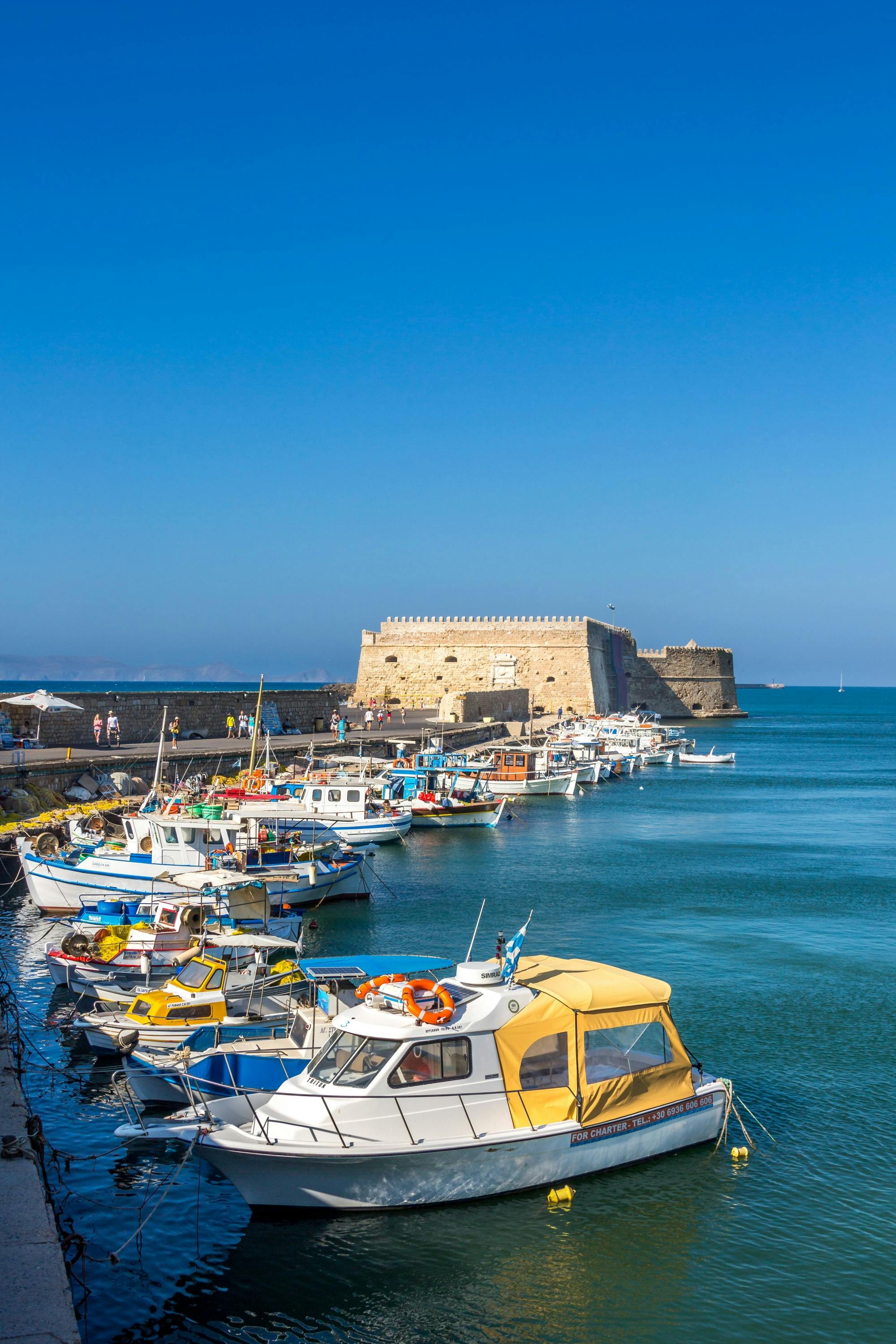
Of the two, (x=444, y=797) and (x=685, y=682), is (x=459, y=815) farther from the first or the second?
(x=685, y=682)

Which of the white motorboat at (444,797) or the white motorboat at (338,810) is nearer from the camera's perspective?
the white motorboat at (338,810)

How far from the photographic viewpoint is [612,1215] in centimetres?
910

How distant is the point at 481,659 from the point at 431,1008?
55728mm

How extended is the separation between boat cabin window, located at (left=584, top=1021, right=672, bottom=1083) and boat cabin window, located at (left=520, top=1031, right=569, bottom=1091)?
22 cm

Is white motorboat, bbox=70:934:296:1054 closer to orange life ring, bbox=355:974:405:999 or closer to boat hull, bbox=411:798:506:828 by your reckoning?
orange life ring, bbox=355:974:405:999

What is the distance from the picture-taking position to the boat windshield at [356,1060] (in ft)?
29.1

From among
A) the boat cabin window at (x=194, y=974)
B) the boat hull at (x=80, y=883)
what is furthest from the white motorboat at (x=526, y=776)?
the boat cabin window at (x=194, y=974)

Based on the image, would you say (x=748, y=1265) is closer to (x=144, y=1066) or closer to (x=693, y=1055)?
(x=693, y=1055)

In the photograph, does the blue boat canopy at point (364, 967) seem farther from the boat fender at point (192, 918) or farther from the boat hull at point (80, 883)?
the boat hull at point (80, 883)

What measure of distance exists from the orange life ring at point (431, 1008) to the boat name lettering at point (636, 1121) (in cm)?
149

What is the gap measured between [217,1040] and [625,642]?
71.0 meters

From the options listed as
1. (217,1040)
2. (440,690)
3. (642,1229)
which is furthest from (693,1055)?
(440,690)

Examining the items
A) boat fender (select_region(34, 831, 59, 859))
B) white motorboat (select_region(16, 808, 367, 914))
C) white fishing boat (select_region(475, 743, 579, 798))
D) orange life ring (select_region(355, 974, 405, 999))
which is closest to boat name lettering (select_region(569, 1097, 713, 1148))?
orange life ring (select_region(355, 974, 405, 999))

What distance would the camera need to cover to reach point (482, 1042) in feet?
29.9
